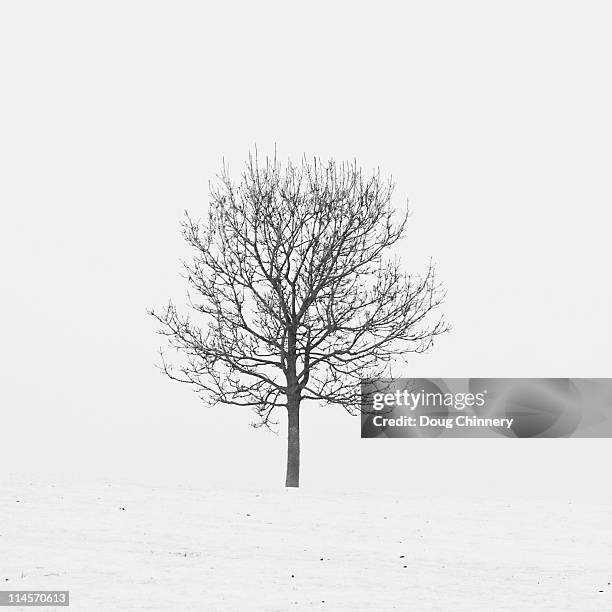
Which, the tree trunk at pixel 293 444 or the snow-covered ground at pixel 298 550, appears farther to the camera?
the tree trunk at pixel 293 444

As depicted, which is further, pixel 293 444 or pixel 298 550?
pixel 293 444

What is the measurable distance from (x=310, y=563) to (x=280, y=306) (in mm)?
12816

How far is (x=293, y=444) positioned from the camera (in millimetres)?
29844

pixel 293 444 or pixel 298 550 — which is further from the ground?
pixel 293 444

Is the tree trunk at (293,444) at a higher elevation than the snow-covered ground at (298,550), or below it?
higher

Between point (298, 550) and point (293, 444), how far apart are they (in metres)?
11.1

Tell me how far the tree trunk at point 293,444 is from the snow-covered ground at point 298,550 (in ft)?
9.16

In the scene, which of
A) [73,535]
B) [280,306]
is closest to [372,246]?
[280,306]

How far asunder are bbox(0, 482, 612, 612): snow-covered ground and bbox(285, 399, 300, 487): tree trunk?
2792 mm

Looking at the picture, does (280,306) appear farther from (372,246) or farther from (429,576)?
(429,576)

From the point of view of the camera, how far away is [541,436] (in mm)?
34688

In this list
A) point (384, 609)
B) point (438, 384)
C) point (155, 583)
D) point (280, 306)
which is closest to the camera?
point (384, 609)

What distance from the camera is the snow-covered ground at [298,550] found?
49.0 feet

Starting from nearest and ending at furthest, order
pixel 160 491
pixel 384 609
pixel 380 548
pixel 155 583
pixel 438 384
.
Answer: pixel 384 609 → pixel 155 583 → pixel 380 548 → pixel 160 491 → pixel 438 384
